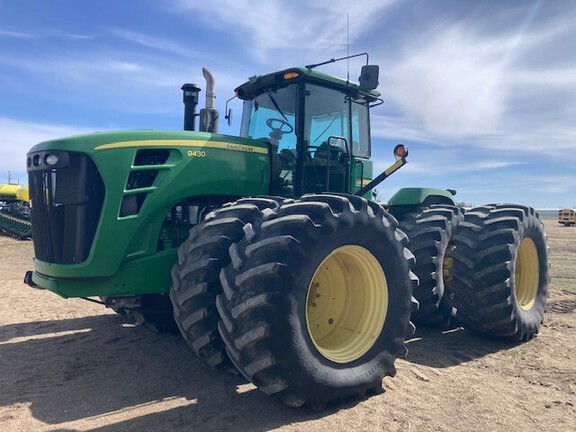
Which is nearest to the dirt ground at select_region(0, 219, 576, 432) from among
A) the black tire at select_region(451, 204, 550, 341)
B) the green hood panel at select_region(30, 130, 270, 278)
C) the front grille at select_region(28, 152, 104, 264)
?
the black tire at select_region(451, 204, 550, 341)

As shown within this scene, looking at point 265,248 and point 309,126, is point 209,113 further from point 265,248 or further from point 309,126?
point 265,248

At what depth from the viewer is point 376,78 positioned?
17.1 feet

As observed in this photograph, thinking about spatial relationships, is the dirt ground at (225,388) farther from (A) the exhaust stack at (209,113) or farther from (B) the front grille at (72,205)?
(A) the exhaust stack at (209,113)

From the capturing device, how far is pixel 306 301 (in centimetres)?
358

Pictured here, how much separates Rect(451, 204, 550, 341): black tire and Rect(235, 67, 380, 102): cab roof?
2.10m

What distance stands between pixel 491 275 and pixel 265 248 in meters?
3.19

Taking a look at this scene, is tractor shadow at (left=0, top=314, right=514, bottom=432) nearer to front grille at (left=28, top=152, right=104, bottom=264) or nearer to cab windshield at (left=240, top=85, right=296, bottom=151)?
front grille at (left=28, top=152, right=104, bottom=264)

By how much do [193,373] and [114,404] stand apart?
83cm

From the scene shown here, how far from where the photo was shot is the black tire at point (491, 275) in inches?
212

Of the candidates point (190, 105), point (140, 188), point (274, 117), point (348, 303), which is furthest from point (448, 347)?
point (190, 105)

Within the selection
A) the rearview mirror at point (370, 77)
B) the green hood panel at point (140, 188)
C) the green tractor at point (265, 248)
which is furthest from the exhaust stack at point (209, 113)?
the rearview mirror at point (370, 77)

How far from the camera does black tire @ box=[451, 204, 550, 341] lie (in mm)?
5379

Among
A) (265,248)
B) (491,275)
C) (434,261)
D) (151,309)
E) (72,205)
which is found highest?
(72,205)

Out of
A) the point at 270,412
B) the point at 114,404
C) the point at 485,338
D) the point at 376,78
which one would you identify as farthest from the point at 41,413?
the point at 485,338
